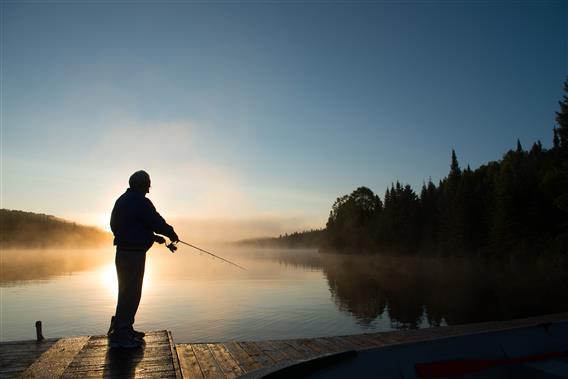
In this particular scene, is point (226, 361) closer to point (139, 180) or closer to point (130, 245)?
point (130, 245)

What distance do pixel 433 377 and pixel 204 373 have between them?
3.41 meters

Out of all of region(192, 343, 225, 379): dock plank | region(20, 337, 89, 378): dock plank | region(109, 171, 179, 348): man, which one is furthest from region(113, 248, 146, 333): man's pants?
region(192, 343, 225, 379): dock plank

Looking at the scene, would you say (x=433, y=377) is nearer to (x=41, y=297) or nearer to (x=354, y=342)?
(x=354, y=342)

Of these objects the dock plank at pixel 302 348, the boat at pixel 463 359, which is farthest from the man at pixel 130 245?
the boat at pixel 463 359

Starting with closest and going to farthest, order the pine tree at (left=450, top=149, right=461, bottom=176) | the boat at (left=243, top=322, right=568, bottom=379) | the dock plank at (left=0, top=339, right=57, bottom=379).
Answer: the boat at (left=243, top=322, right=568, bottom=379), the dock plank at (left=0, top=339, right=57, bottom=379), the pine tree at (left=450, top=149, right=461, bottom=176)

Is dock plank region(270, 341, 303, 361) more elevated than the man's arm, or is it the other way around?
the man's arm


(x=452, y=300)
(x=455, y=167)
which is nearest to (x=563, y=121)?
(x=452, y=300)

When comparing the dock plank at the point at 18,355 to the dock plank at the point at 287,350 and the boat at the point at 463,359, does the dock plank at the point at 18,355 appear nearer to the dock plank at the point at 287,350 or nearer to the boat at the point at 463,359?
the dock plank at the point at 287,350

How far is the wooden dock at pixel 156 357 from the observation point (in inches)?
188

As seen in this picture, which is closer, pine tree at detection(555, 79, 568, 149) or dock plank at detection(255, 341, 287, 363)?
dock plank at detection(255, 341, 287, 363)

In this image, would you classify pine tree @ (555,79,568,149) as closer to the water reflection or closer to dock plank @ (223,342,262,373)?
dock plank @ (223,342,262,373)

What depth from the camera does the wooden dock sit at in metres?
4.79

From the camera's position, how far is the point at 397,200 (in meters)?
79.7

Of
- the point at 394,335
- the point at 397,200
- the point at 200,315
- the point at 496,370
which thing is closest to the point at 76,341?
the point at 496,370
